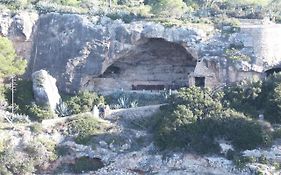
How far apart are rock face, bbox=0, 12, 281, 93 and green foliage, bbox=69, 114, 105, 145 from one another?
5.79 meters

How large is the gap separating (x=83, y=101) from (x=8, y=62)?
5.05 m

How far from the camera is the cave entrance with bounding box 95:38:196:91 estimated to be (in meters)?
47.1

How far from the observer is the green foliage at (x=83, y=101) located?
1681 inches

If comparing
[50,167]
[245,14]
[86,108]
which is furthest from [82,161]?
[245,14]

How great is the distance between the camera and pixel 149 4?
57531mm

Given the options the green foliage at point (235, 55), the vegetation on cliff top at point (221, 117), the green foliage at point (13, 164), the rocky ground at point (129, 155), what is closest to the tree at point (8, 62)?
the rocky ground at point (129, 155)

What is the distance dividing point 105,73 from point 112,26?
11.7 ft

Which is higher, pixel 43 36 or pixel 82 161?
pixel 43 36

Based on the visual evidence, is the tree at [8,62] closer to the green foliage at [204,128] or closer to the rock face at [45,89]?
the rock face at [45,89]

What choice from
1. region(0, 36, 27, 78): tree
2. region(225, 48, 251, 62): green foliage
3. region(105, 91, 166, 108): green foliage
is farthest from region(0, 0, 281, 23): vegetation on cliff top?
region(105, 91, 166, 108): green foliage

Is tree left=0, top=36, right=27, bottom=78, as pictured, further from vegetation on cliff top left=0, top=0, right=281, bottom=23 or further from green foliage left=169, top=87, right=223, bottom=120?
green foliage left=169, top=87, right=223, bottom=120

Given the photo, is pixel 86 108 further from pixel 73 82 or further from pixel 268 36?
pixel 268 36

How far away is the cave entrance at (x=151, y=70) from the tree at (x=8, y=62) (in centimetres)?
527

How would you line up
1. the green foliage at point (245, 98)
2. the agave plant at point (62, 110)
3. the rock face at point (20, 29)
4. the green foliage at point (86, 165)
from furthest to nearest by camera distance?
the rock face at point (20, 29) < the agave plant at point (62, 110) < the green foliage at point (245, 98) < the green foliage at point (86, 165)
